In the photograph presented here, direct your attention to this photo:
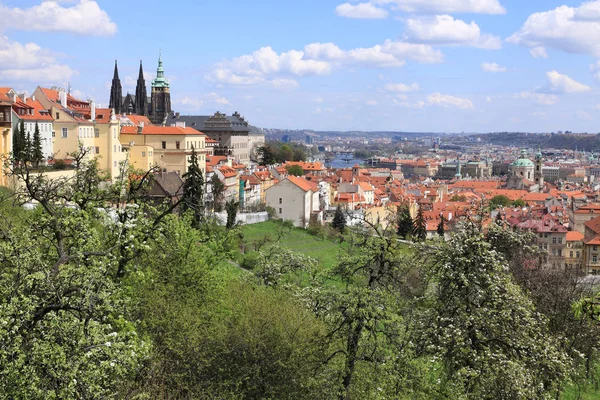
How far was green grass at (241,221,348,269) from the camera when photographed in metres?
50.3

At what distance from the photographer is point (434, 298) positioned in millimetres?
16312

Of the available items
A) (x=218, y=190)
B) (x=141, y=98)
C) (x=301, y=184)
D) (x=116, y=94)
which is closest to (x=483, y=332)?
(x=218, y=190)

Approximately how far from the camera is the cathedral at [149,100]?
117 m

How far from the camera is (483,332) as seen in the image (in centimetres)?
1490

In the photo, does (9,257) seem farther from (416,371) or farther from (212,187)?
(212,187)

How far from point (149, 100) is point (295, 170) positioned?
122 ft

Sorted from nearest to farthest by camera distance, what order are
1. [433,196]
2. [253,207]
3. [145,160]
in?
[145,160] → [253,207] → [433,196]

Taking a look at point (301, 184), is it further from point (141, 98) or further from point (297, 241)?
point (141, 98)

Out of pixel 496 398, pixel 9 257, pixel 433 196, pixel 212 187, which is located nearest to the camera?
pixel 9 257

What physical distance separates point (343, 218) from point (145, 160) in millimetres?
19413

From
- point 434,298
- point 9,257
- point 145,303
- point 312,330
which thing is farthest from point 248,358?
point 9,257

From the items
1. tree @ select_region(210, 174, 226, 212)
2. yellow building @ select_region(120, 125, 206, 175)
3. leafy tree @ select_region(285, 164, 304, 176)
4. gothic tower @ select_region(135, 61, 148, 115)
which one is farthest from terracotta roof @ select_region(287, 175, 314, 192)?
gothic tower @ select_region(135, 61, 148, 115)

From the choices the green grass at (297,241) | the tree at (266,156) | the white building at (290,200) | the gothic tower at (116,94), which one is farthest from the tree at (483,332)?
the gothic tower at (116,94)

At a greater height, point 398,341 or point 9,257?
point 9,257
